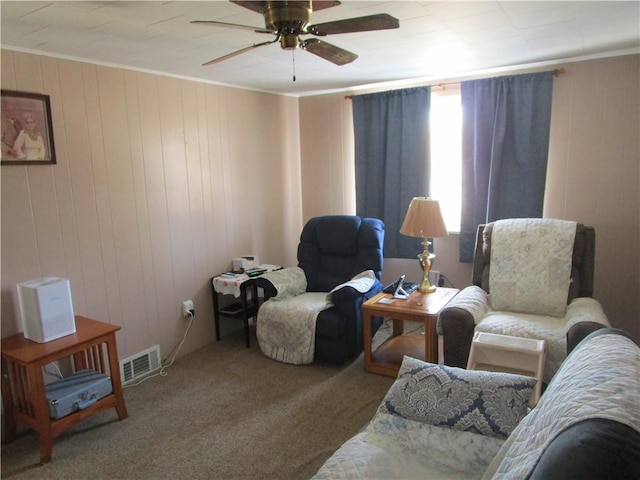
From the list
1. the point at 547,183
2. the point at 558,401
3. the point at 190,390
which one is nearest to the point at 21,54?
the point at 190,390

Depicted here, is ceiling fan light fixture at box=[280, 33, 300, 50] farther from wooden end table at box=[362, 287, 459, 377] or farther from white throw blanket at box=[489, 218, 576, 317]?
white throw blanket at box=[489, 218, 576, 317]

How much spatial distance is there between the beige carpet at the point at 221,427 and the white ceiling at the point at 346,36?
7.32 feet

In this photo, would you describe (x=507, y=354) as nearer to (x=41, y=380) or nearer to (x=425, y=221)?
(x=425, y=221)

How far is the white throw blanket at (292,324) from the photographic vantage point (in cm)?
335

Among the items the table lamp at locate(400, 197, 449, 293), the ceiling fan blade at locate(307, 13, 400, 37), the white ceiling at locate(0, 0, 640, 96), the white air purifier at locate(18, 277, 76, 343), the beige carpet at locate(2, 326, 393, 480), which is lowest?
the beige carpet at locate(2, 326, 393, 480)

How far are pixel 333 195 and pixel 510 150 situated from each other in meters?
1.75

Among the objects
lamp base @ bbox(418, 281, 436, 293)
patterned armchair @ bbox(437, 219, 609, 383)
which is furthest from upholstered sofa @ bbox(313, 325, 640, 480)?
lamp base @ bbox(418, 281, 436, 293)

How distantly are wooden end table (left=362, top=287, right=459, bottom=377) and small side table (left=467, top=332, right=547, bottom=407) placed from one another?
46 centimetres

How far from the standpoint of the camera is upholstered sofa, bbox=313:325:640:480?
35.3 inches

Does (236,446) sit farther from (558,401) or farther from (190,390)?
(558,401)

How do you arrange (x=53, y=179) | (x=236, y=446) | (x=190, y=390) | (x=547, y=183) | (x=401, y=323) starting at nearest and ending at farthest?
(x=236, y=446), (x=53, y=179), (x=190, y=390), (x=547, y=183), (x=401, y=323)

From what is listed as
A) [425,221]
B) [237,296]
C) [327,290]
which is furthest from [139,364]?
[425,221]

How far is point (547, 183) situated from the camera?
363cm

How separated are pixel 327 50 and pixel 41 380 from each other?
2201 mm
